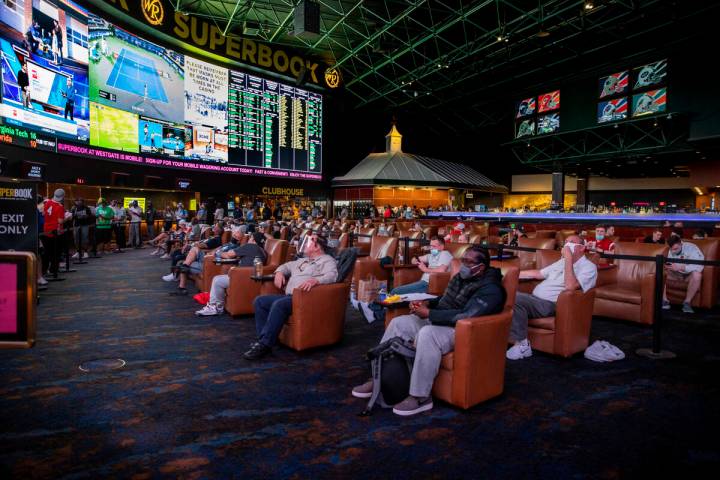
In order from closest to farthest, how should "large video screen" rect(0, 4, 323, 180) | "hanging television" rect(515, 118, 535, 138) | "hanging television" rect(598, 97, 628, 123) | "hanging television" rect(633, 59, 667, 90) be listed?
"large video screen" rect(0, 4, 323, 180) → "hanging television" rect(633, 59, 667, 90) → "hanging television" rect(598, 97, 628, 123) → "hanging television" rect(515, 118, 535, 138)

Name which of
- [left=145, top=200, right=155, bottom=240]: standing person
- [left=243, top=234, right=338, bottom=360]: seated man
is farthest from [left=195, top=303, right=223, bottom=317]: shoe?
[left=145, top=200, right=155, bottom=240]: standing person

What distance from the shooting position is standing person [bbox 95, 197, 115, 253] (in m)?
11.8

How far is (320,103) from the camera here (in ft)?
67.5

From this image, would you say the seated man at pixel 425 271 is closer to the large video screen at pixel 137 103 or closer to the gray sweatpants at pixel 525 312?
the gray sweatpants at pixel 525 312

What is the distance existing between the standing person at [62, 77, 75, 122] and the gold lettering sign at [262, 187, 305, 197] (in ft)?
26.2

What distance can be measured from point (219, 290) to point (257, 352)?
6.26 ft

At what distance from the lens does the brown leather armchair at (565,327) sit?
3.80 meters

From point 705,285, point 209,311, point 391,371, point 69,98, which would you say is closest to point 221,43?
point 69,98

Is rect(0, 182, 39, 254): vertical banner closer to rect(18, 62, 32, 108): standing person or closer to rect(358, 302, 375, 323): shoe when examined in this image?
rect(358, 302, 375, 323): shoe

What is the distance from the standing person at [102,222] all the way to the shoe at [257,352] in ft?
32.4

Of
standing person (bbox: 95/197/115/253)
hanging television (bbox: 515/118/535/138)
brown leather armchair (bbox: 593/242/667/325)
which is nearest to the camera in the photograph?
brown leather armchair (bbox: 593/242/667/325)

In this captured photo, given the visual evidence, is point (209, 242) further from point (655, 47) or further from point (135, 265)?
point (655, 47)

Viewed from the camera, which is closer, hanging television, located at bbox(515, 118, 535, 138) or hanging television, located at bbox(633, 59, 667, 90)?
hanging television, located at bbox(633, 59, 667, 90)

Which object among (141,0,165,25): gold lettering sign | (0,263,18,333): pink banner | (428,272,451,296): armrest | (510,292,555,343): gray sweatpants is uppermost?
(141,0,165,25): gold lettering sign
